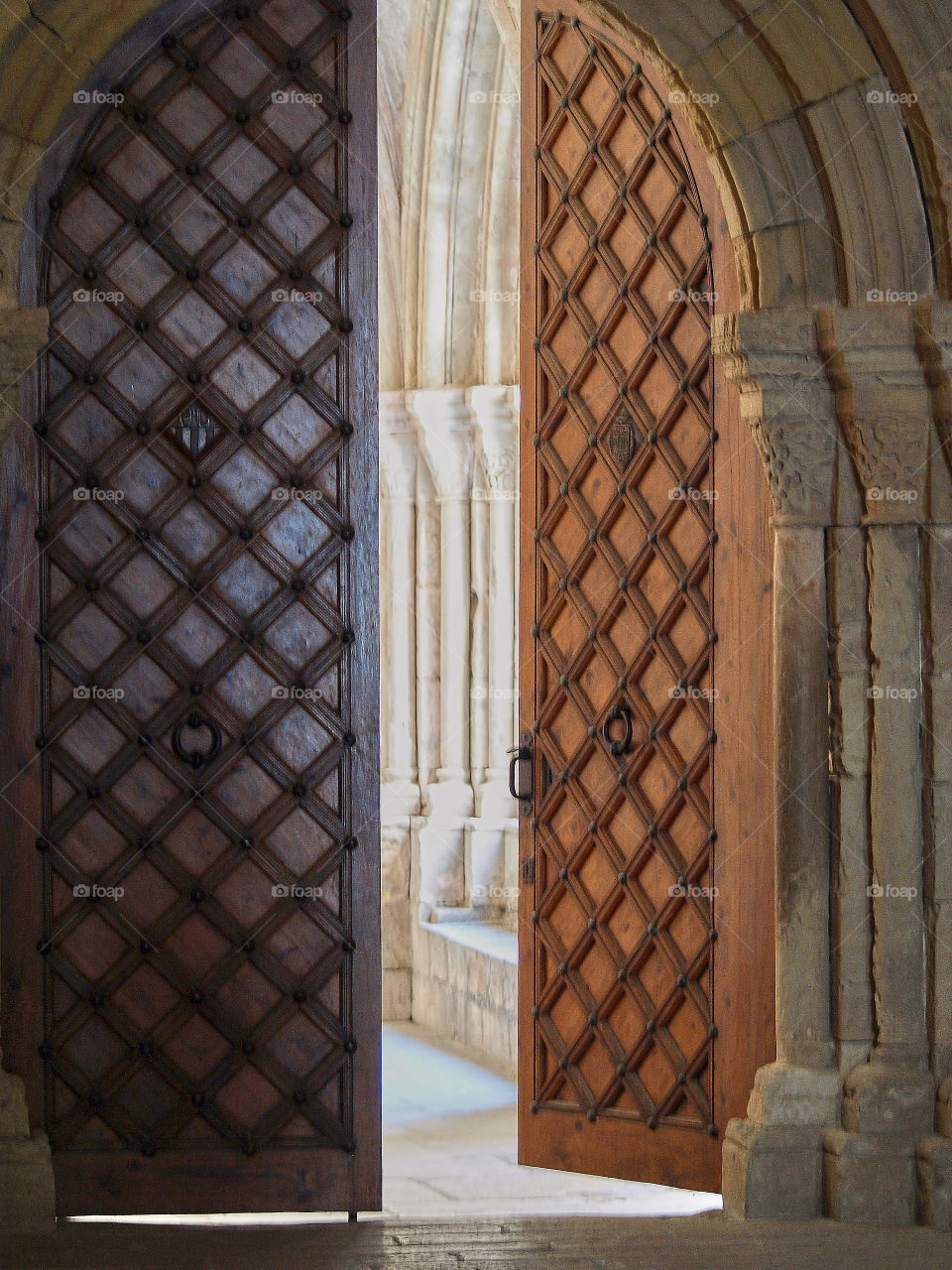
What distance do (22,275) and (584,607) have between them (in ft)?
5.95

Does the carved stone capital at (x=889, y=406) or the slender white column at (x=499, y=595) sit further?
the slender white column at (x=499, y=595)

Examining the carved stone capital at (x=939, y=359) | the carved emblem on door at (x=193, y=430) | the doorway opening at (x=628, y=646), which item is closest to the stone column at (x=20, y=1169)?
the carved emblem on door at (x=193, y=430)

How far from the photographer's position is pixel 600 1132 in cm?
500

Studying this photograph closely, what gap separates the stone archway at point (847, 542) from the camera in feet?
13.4

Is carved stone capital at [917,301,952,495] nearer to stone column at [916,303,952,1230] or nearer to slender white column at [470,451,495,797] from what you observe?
stone column at [916,303,952,1230]

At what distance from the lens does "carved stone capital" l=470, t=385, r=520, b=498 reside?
26.8 feet

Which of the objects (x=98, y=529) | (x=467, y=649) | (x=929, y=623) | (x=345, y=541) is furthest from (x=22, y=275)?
(x=467, y=649)

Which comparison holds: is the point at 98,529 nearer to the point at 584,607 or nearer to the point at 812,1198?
the point at 584,607

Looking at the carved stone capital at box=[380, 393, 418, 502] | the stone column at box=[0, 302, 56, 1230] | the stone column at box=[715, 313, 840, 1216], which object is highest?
the carved stone capital at box=[380, 393, 418, 502]

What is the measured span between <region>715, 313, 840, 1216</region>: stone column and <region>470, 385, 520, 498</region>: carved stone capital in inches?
156

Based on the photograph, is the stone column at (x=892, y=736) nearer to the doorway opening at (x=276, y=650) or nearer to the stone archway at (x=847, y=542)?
the stone archway at (x=847, y=542)

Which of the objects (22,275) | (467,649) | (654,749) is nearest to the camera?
(22,275)

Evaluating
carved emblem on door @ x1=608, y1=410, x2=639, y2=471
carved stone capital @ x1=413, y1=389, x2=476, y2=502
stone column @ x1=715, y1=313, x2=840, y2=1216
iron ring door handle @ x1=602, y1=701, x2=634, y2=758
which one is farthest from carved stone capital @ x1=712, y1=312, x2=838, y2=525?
carved stone capital @ x1=413, y1=389, x2=476, y2=502

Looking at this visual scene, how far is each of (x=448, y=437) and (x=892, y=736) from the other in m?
4.57
